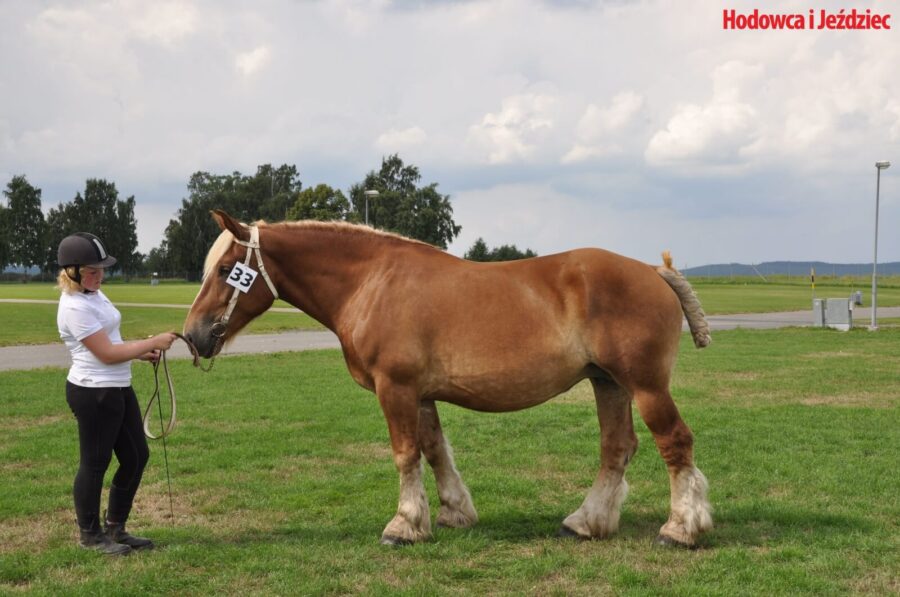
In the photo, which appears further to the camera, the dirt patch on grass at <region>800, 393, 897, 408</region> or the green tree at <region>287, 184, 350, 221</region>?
the green tree at <region>287, 184, 350, 221</region>

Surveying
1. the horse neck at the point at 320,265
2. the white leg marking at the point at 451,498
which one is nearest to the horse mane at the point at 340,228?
the horse neck at the point at 320,265

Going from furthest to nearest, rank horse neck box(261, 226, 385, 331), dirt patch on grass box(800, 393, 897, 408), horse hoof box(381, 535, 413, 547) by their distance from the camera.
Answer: dirt patch on grass box(800, 393, 897, 408) → horse neck box(261, 226, 385, 331) → horse hoof box(381, 535, 413, 547)

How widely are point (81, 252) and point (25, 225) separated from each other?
116 meters

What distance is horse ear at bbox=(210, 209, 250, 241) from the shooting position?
18.6ft

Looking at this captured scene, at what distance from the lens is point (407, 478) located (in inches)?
220

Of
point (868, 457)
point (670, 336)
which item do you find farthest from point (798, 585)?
point (868, 457)

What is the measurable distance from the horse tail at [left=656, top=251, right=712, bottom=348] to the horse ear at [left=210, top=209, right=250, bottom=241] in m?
2.99

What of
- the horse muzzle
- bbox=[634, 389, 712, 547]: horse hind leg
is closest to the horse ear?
the horse muzzle

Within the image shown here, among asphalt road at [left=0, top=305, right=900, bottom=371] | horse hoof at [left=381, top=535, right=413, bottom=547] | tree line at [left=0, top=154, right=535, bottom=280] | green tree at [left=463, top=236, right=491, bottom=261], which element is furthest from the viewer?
tree line at [left=0, top=154, right=535, bottom=280]

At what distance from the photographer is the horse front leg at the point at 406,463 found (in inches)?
216

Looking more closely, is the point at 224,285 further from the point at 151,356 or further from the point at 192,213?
the point at 192,213

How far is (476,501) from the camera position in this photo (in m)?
6.79

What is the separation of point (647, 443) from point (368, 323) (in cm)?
460

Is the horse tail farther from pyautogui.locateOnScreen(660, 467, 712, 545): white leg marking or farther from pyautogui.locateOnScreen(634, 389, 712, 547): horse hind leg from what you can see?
pyautogui.locateOnScreen(660, 467, 712, 545): white leg marking
